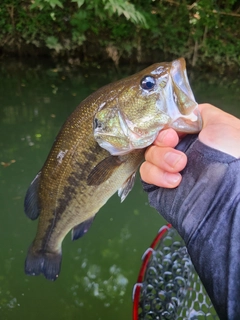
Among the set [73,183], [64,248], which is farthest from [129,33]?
[73,183]

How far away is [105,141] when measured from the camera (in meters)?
1.54

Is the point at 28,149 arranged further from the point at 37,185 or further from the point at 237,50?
the point at 237,50

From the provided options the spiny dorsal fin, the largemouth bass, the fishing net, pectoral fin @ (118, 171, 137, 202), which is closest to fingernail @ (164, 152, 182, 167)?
the largemouth bass

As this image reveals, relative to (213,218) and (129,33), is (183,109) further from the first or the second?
(129,33)

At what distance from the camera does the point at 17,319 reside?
3.03 m

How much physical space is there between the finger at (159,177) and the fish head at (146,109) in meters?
0.09

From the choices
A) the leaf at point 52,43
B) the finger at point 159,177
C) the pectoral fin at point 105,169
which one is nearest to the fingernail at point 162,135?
the finger at point 159,177

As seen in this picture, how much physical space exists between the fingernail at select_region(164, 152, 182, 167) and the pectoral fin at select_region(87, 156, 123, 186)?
0.95 ft

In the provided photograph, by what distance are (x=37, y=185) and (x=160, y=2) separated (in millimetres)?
8406

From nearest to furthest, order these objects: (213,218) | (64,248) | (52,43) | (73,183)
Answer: (213,218) → (73,183) → (64,248) → (52,43)

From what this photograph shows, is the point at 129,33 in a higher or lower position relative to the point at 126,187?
lower

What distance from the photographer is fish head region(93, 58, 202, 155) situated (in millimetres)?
1358

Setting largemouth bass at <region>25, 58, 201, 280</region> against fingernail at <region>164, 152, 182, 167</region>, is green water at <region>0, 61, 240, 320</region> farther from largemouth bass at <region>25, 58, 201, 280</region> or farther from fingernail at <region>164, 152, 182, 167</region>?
fingernail at <region>164, 152, 182, 167</region>

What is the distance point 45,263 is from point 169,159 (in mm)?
1095
